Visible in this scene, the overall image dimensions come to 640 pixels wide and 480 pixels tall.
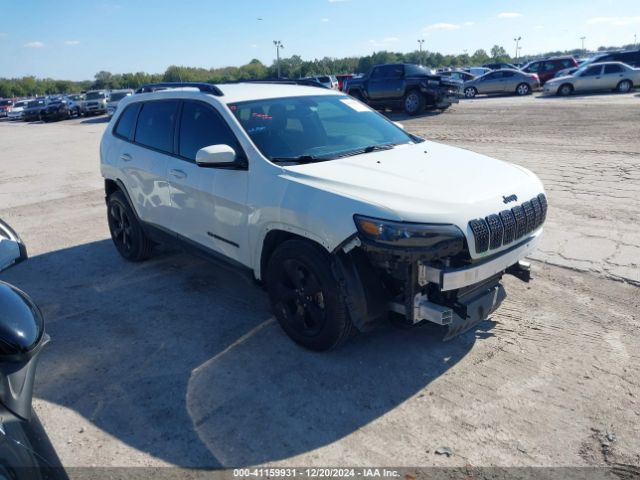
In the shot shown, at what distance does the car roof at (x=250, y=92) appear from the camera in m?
4.65

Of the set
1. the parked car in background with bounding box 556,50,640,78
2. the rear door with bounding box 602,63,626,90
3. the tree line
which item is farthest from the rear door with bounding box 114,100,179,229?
the tree line

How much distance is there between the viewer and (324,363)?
3.85m

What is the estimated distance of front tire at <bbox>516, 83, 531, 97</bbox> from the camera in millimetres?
26844

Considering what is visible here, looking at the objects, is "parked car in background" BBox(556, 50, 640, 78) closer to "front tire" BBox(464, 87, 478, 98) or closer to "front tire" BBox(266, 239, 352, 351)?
"front tire" BBox(464, 87, 478, 98)

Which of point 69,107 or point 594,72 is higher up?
point 594,72

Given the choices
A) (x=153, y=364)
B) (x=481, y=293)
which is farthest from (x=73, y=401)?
(x=481, y=293)

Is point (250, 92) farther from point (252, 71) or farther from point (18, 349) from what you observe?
point (252, 71)

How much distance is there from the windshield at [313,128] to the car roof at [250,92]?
9 cm

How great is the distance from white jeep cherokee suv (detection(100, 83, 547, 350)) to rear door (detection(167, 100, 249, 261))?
0.01 metres

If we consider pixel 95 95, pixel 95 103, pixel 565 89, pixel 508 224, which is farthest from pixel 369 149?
pixel 95 95

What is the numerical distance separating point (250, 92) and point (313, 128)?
0.73m

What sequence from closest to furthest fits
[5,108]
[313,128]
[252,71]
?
[313,128]
[5,108]
[252,71]

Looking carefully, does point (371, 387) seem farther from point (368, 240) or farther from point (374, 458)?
point (368, 240)

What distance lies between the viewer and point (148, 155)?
17.6ft
